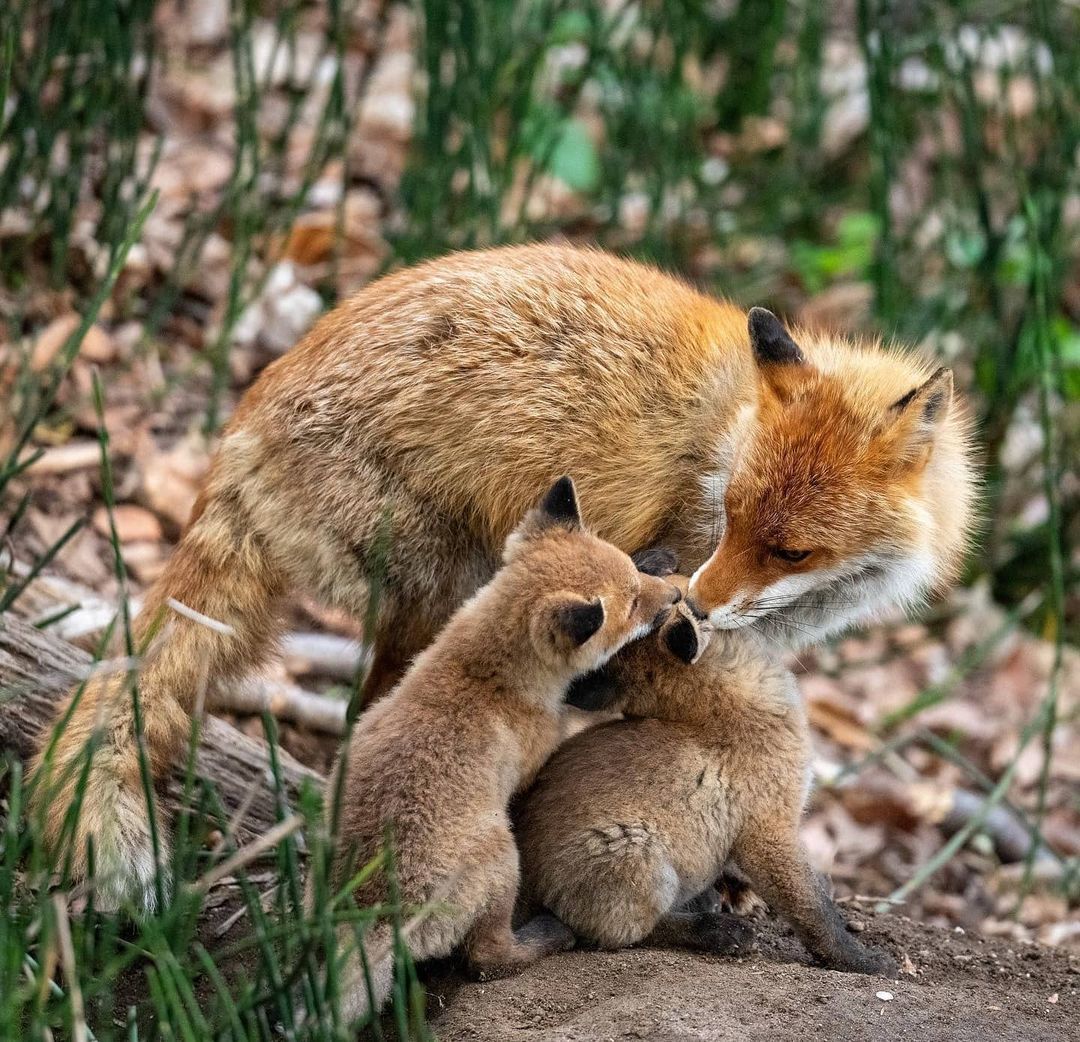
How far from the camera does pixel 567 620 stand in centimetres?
425

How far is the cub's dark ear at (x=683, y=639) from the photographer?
4.46m

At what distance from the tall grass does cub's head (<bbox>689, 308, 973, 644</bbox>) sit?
1370mm

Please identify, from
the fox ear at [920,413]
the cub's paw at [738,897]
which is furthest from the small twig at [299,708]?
the fox ear at [920,413]

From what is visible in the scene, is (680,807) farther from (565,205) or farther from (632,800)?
(565,205)

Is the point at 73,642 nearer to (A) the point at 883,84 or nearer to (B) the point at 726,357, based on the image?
(B) the point at 726,357

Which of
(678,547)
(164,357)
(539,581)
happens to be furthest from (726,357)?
(164,357)

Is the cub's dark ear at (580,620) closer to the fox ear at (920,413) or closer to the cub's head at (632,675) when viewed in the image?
the cub's head at (632,675)

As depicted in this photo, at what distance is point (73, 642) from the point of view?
19.5 ft

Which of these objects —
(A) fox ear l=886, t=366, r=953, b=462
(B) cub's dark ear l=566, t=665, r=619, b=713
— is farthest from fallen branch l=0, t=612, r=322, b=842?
(A) fox ear l=886, t=366, r=953, b=462

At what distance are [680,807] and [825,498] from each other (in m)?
1.31

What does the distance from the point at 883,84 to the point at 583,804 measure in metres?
5.22

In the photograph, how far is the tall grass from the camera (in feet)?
14.1

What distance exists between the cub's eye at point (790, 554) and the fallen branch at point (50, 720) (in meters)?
1.91

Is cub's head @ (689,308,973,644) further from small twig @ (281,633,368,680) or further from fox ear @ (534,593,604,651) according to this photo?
small twig @ (281,633,368,680)
